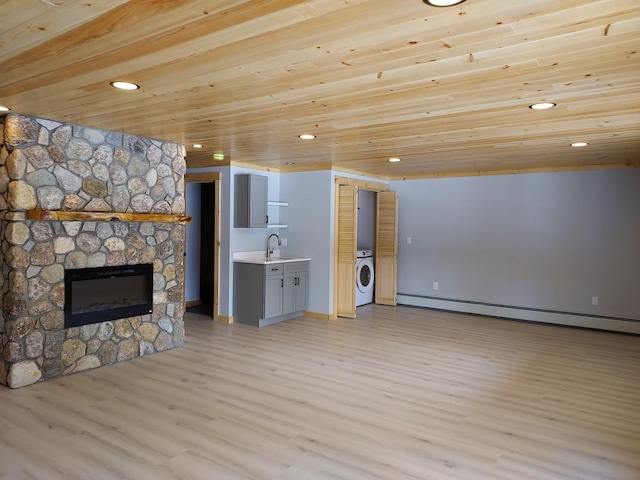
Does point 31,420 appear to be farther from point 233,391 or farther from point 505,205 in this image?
point 505,205

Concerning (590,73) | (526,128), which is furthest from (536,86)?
(526,128)

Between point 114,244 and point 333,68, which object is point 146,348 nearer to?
point 114,244

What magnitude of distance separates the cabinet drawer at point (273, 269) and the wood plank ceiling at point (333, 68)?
217cm

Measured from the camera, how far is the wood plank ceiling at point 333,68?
6.01 ft

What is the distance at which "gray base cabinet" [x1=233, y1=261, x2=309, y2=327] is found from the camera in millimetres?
6098

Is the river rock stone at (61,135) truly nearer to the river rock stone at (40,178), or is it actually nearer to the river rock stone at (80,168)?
the river rock stone at (80,168)

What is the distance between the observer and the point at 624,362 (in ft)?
15.5

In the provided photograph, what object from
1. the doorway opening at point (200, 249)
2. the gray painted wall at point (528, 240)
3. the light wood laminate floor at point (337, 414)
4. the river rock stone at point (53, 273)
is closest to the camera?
the light wood laminate floor at point (337, 414)

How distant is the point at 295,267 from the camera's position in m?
6.56

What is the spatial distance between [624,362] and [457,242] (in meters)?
2.95

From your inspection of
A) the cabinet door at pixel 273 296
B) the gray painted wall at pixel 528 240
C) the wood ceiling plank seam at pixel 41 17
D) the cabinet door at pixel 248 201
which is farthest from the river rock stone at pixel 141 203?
the gray painted wall at pixel 528 240

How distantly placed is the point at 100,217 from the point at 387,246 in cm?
469

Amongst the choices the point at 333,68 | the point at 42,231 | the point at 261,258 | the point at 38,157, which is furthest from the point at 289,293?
the point at 333,68

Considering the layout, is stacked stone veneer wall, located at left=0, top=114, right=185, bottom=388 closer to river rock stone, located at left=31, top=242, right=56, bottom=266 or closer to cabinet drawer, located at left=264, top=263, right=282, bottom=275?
river rock stone, located at left=31, top=242, right=56, bottom=266
